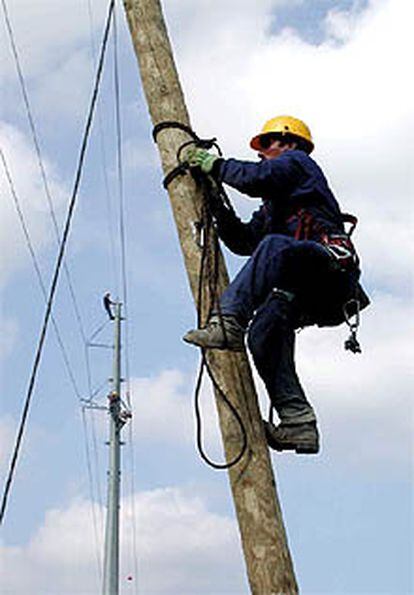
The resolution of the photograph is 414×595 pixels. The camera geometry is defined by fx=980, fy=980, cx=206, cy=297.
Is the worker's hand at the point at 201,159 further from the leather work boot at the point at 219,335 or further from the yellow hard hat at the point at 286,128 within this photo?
the leather work boot at the point at 219,335

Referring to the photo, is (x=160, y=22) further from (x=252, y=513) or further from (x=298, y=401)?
(x=252, y=513)

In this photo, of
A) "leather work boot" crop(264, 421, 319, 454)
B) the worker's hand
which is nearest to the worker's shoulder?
the worker's hand

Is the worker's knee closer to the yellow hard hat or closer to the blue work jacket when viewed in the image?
the blue work jacket

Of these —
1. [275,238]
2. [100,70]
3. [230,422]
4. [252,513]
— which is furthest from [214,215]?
[100,70]

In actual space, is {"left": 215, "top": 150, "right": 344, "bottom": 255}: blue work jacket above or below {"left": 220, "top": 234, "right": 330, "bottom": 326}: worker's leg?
above

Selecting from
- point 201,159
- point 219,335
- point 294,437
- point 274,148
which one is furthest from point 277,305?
point 274,148

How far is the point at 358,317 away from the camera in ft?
12.6

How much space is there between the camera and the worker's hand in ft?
12.4

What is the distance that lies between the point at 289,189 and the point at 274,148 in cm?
44

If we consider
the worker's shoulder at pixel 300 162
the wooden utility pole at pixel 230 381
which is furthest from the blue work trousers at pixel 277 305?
the worker's shoulder at pixel 300 162

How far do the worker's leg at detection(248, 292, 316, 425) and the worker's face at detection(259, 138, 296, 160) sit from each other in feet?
2.76

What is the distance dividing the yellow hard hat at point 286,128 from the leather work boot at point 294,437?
1308mm

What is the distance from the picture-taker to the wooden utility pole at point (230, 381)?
3047mm

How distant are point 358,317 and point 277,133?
2.94 feet
